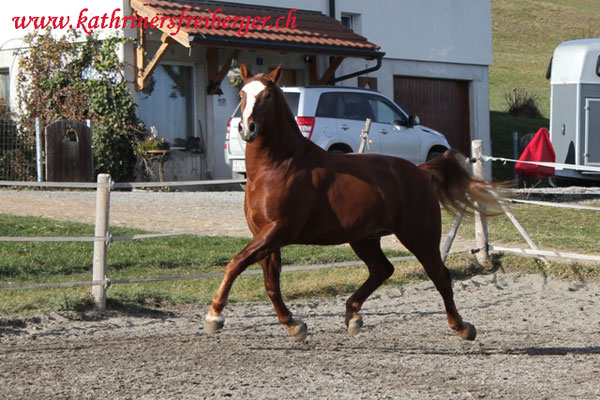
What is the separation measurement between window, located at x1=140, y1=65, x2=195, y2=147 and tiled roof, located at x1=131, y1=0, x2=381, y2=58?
1479 millimetres

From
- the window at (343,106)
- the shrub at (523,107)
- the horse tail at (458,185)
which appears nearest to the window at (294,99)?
the window at (343,106)

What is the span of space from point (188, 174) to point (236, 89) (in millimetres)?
2183

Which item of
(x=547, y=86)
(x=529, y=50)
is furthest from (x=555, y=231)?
(x=529, y=50)

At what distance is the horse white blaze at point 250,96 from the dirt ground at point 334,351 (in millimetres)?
1603

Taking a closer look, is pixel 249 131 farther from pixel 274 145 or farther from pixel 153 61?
pixel 153 61

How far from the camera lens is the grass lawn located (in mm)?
8734

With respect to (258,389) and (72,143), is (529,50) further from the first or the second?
(258,389)

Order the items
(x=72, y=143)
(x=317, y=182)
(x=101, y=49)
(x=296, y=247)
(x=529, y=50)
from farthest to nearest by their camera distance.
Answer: (x=529, y=50) → (x=101, y=49) → (x=72, y=143) → (x=296, y=247) → (x=317, y=182)

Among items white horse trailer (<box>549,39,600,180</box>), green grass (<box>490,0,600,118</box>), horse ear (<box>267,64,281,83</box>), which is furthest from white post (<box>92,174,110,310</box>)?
green grass (<box>490,0,600,118</box>)

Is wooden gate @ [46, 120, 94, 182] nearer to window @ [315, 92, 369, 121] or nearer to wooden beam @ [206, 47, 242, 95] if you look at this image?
wooden beam @ [206, 47, 242, 95]

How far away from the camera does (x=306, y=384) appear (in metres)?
5.74

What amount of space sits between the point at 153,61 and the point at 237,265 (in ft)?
39.6

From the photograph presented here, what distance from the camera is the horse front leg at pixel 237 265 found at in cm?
607

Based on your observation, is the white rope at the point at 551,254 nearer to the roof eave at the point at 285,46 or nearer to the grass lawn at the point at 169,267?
the grass lawn at the point at 169,267
